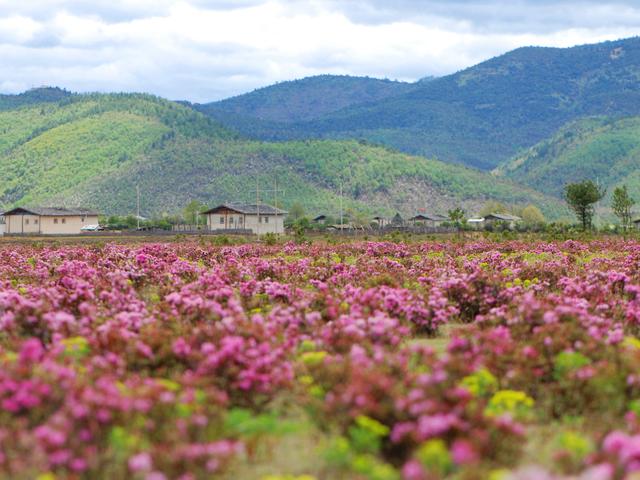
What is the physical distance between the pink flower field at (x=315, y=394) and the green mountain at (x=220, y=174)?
136663mm

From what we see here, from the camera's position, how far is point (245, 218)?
328 ft

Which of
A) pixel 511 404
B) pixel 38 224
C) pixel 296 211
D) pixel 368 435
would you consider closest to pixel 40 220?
pixel 38 224

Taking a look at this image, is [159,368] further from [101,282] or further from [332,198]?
[332,198]

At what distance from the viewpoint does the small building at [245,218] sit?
99.3m

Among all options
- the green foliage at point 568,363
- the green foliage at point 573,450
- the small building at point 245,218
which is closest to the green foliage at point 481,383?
the green foliage at point 568,363

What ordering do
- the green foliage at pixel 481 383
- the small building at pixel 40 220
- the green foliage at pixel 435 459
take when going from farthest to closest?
the small building at pixel 40 220, the green foliage at pixel 481 383, the green foliage at pixel 435 459

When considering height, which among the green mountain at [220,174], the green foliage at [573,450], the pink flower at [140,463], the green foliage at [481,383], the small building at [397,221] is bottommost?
the green foliage at [573,450]

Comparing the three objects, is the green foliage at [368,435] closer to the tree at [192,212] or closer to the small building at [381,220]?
the tree at [192,212]

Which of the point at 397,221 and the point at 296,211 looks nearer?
the point at 397,221

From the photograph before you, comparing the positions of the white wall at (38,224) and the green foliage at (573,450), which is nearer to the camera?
the green foliage at (573,450)

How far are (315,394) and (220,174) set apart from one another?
14976cm

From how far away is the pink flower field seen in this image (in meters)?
6.90

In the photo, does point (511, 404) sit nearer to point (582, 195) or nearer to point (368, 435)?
point (368, 435)

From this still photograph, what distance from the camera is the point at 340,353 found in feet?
34.9
